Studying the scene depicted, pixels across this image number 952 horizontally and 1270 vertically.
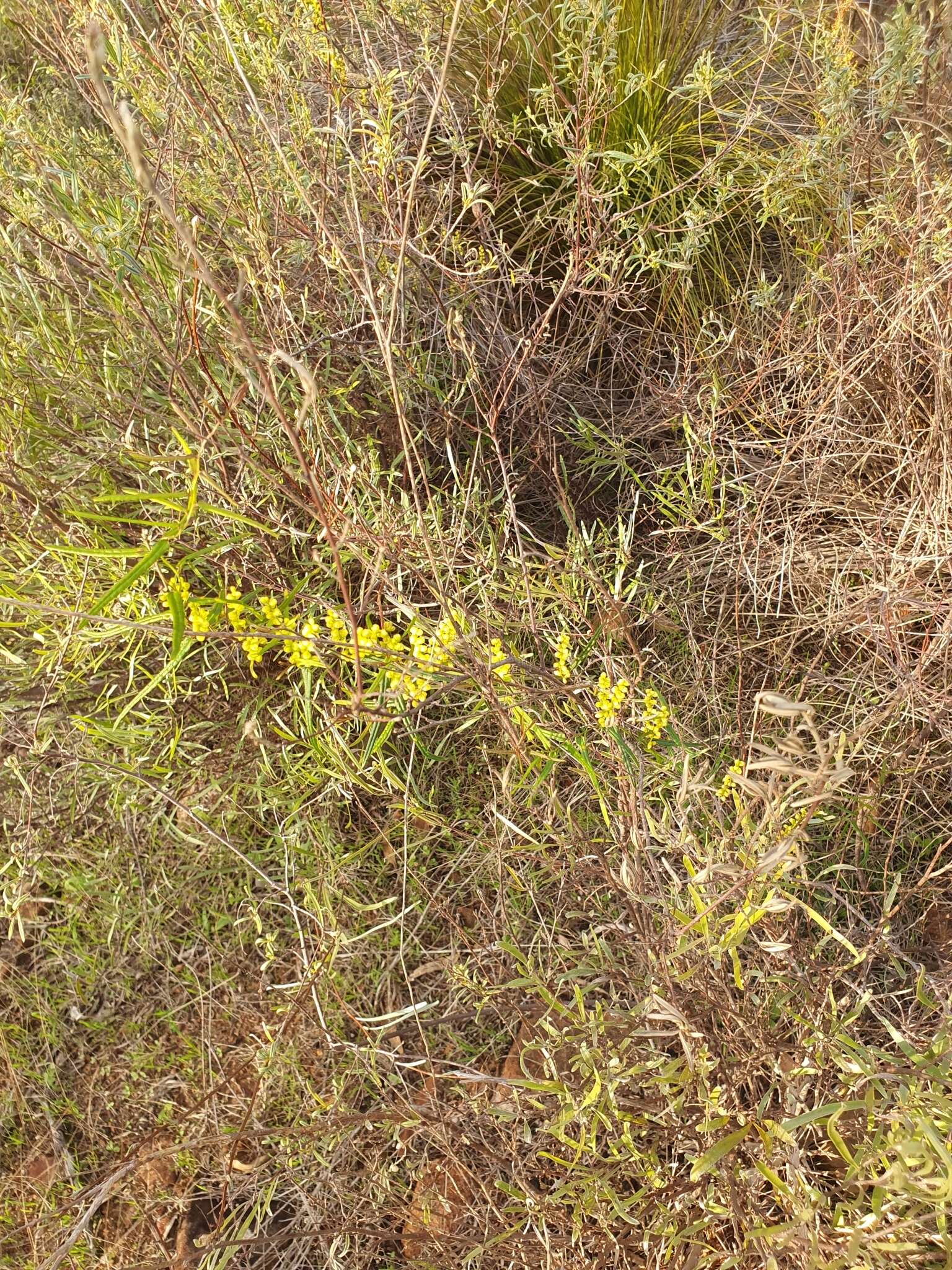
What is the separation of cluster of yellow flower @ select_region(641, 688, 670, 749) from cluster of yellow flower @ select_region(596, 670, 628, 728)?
57 millimetres

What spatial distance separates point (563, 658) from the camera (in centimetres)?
155

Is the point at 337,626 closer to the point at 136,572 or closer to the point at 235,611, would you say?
the point at 235,611

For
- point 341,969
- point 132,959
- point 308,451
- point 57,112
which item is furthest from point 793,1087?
point 57,112

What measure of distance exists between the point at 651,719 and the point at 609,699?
11cm

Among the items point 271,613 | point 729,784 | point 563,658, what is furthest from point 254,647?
point 729,784

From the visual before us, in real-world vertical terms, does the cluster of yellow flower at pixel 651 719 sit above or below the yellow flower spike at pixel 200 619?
below

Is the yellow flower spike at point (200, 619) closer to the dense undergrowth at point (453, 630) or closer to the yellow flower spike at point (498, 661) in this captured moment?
the dense undergrowth at point (453, 630)

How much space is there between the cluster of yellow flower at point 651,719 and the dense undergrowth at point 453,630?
16 mm

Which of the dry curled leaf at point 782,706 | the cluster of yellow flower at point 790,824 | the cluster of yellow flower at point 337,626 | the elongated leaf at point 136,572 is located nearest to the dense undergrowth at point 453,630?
the cluster of yellow flower at point 337,626

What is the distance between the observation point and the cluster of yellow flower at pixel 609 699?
4.75ft

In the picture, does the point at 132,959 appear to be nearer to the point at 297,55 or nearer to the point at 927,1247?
the point at 927,1247

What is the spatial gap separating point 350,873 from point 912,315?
1653 mm

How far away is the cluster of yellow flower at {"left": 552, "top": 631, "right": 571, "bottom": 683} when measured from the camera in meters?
1.52

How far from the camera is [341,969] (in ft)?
5.82
